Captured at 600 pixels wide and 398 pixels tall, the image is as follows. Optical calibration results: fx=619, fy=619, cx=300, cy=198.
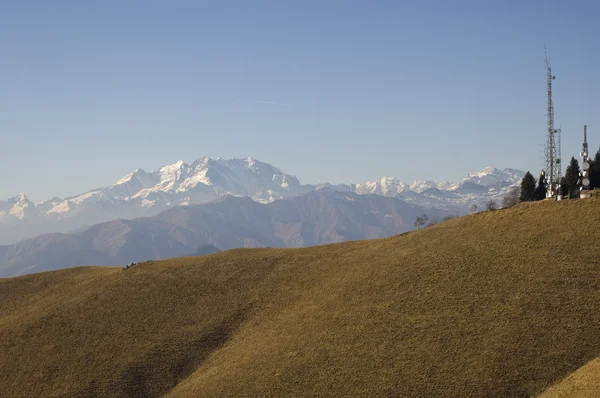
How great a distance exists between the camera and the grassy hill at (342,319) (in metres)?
63.8

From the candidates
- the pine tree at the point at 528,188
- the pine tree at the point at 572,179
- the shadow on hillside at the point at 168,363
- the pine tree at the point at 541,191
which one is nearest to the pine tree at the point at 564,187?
the pine tree at the point at 572,179

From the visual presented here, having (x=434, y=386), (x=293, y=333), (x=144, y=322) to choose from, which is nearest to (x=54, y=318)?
(x=144, y=322)

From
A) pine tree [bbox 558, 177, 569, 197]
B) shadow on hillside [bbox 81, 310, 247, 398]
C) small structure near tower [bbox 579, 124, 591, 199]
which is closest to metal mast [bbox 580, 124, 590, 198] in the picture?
small structure near tower [bbox 579, 124, 591, 199]

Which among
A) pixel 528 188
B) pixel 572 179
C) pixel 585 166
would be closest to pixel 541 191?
pixel 528 188

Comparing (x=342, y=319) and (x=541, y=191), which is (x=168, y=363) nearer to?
(x=342, y=319)

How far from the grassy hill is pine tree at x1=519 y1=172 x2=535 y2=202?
14451 millimetres

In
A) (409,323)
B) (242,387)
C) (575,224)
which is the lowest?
(242,387)

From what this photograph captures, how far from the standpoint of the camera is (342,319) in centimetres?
7731

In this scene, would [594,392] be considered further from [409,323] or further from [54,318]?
[54,318]

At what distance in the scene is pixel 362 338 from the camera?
7169 centimetres

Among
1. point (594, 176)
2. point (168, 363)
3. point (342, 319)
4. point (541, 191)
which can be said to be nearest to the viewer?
point (342, 319)

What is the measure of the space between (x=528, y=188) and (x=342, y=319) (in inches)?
2081

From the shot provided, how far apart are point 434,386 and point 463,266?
2560 cm

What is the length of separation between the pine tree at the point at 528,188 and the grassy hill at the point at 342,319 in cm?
1445
